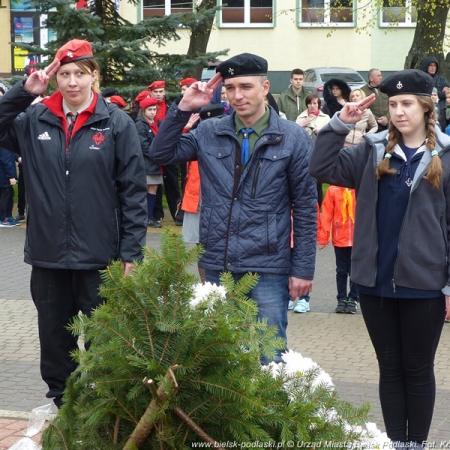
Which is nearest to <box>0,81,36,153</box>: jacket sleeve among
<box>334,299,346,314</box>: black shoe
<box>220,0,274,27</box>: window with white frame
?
<box>334,299,346,314</box>: black shoe

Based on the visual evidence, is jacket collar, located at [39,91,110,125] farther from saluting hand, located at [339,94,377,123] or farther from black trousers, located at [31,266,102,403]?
saluting hand, located at [339,94,377,123]

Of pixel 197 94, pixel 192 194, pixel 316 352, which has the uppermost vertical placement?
pixel 197 94

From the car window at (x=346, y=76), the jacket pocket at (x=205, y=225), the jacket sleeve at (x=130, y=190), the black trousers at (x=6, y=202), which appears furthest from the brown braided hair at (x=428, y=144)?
the car window at (x=346, y=76)

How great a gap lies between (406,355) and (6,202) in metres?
11.4

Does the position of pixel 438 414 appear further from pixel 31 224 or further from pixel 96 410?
pixel 96 410

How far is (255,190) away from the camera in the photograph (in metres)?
5.39

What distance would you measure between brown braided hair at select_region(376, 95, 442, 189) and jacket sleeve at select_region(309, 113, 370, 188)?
177 millimetres

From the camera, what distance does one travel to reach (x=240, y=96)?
5.41 meters

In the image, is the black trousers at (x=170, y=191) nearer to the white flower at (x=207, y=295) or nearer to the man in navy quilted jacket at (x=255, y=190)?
the man in navy quilted jacket at (x=255, y=190)

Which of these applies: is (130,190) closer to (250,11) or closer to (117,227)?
(117,227)

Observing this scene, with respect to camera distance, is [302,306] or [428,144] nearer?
[428,144]

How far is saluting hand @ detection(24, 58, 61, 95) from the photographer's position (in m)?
5.60

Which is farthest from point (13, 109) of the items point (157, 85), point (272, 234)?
point (157, 85)

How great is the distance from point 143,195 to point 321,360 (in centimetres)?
276
